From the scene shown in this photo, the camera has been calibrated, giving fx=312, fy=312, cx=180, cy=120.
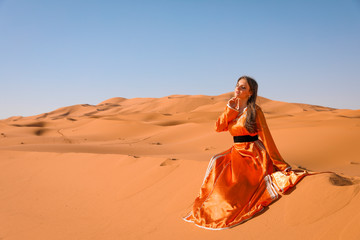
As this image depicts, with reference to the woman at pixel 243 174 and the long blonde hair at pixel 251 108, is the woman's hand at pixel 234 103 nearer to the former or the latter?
the woman at pixel 243 174

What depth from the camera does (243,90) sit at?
4.25 meters

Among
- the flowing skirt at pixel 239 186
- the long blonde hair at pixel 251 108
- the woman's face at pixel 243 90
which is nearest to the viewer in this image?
the flowing skirt at pixel 239 186

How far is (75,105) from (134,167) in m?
68.1

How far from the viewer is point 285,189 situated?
3.45 metres

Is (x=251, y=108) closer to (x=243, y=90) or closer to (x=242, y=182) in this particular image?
(x=243, y=90)

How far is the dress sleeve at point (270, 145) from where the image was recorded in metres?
3.77

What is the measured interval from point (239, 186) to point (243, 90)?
1350 millimetres

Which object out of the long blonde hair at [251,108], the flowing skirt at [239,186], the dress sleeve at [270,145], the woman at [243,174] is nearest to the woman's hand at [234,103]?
the woman at [243,174]

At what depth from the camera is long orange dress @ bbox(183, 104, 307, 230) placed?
11.4 ft

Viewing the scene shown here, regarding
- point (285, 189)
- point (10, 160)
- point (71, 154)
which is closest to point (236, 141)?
point (285, 189)

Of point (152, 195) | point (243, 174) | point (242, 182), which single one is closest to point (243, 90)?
point (243, 174)

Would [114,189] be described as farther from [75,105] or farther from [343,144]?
[75,105]

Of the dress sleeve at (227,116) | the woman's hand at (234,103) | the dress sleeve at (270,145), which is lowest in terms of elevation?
the dress sleeve at (270,145)

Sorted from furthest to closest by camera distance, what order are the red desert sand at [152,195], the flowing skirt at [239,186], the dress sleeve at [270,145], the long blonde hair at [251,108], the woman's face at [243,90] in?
the woman's face at [243,90], the long blonde hair at [251,108], the dress sleeve at [270,145], the flowing skirt at [239,186], the red desert sand at [152,195]
